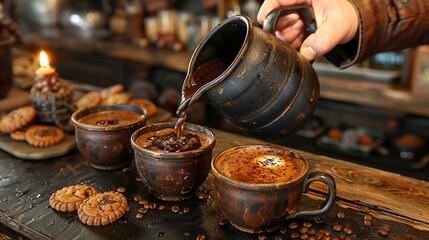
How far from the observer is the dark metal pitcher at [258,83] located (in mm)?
1434

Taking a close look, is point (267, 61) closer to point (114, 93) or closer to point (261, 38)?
point (261, 38)

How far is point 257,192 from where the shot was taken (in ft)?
4.38

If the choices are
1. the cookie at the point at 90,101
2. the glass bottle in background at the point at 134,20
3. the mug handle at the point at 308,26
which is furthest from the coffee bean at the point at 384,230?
the glass bottle in background at the point at 134,20

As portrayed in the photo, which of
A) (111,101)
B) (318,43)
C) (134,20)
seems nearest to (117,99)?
(111,101)

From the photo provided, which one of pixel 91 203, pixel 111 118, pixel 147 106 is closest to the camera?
pixel 91 203

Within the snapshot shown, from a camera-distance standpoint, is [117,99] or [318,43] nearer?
[318,43]

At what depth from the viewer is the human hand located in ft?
5.87

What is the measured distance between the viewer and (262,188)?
132 centimetres

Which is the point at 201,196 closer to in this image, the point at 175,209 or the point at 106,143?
the point at 175,209

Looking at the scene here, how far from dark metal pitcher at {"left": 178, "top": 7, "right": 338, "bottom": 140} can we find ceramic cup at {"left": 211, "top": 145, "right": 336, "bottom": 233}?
13cm

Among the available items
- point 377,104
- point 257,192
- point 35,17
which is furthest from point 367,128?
point 35,17

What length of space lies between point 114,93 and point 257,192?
51.8 inches

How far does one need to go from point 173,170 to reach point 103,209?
0.24 m

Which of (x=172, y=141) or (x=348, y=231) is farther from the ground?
(x=172, y=141)
